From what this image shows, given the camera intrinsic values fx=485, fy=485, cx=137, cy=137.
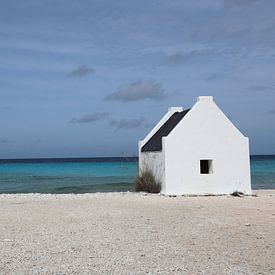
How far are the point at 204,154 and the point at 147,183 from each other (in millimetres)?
3408

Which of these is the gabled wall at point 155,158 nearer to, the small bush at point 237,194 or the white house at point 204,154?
the white house at point 204,154

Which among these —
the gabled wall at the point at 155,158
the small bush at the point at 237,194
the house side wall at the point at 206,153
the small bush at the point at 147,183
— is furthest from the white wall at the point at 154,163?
the small bush at the point at 237,194

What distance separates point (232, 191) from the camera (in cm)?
2139

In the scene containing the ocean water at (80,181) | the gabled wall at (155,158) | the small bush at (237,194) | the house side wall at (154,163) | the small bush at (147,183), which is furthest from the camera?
the ocean water at (80,181)

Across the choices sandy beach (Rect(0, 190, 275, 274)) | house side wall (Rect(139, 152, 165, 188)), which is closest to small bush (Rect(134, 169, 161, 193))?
house side wall (Rect(139, 152, 165, 188))

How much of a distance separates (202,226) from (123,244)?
2937 millimetres

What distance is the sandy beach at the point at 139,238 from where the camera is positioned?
790 centimetres

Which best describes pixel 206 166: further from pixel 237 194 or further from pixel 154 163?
pixel 154 163

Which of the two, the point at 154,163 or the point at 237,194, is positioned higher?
the point at 154,163

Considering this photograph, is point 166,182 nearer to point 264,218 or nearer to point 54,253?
point 264,218

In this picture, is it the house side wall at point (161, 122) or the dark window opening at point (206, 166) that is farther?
the house side wall at point (161, 122)

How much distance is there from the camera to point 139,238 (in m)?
10.4

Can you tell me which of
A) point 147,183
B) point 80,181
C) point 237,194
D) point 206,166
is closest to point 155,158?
point 147,183

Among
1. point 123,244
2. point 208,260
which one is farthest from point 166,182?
point 208,260
